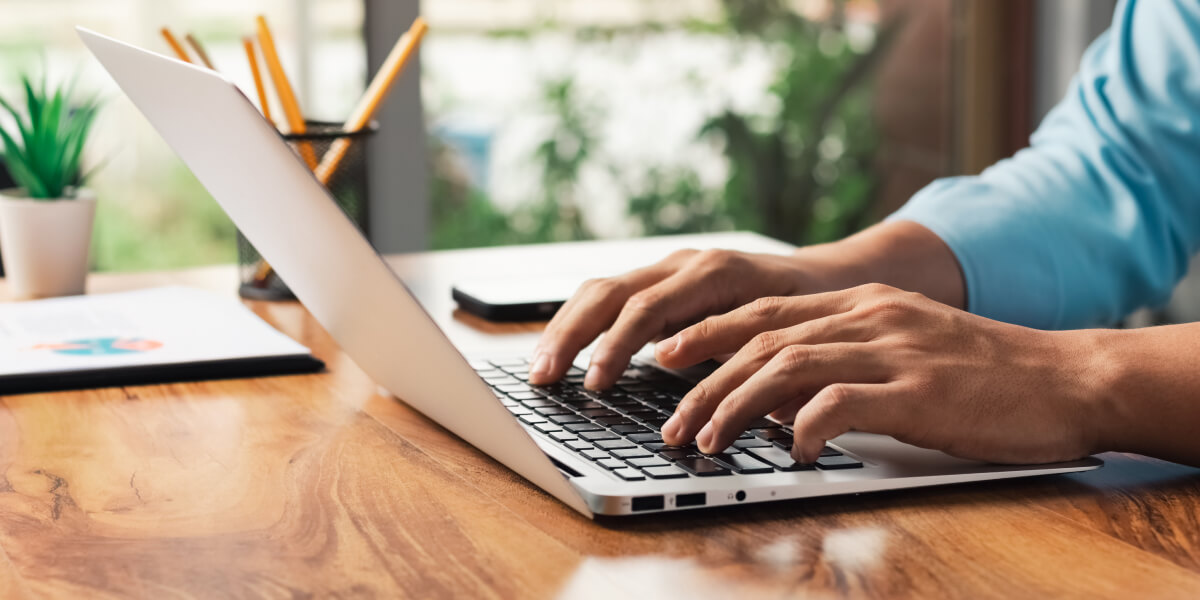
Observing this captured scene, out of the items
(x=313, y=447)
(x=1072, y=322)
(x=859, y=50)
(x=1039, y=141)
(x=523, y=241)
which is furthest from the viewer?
(x=859, y=50)

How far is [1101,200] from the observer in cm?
110

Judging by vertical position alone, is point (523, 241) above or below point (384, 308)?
below

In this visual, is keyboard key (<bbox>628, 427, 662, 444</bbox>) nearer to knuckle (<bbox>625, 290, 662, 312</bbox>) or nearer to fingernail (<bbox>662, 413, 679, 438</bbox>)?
fingernail (<bbox>662, 413, 679, 438</bbox>)

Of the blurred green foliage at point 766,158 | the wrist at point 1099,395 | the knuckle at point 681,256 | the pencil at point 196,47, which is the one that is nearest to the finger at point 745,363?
the wrist at point 1099,395

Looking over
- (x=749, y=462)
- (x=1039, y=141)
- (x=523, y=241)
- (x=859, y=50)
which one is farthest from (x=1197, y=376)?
(x=859, y=50)

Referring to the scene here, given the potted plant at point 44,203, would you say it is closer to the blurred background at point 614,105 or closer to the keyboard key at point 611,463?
the keyboard key at point 611,463

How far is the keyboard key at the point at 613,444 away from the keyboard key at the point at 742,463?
5 cm

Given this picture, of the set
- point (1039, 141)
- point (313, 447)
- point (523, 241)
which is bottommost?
point (523, 241)

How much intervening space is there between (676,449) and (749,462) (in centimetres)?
4

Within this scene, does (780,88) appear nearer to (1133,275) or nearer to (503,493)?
(1133,275)

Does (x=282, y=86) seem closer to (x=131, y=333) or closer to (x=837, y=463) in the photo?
(x=131, y=333)

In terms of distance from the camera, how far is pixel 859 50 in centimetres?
319

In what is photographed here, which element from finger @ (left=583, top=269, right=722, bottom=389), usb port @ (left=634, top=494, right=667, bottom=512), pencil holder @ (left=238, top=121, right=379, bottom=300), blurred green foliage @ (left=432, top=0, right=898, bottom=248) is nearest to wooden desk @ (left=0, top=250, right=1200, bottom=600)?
usb port @ (left=634, top=494, right=667, bottom=512)

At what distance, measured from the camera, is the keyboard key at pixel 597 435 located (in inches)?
25.3
